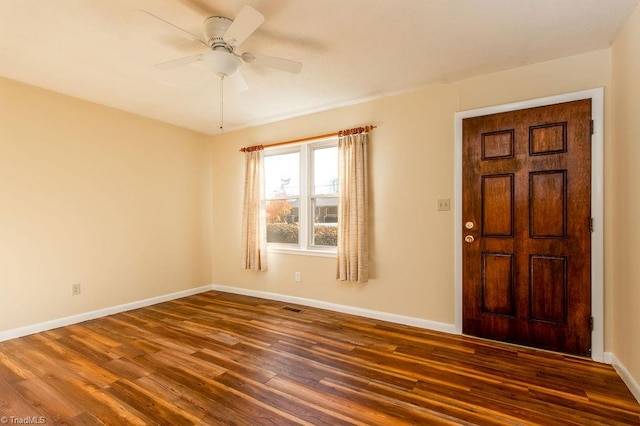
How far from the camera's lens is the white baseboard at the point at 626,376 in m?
1.99

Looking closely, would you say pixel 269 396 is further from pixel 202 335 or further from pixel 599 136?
pixel 599 136

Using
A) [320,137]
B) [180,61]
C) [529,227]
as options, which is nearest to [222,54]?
[180,61]

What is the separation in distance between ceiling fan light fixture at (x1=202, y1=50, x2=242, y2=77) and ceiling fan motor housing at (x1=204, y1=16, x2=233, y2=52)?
0.05 meters

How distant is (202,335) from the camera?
3.08 meters

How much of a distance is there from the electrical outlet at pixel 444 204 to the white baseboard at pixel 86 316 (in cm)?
378

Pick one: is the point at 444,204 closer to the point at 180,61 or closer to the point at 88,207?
the point at 180,61

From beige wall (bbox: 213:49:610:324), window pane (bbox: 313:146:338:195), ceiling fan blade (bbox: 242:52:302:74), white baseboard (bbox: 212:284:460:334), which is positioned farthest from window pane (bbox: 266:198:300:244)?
ceiling fan blade (bbox: 242:52:302:74)

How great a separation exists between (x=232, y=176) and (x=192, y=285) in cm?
181

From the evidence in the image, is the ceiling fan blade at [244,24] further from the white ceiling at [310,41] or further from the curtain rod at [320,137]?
the curtain rod at [320,137]

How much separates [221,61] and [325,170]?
2.04m

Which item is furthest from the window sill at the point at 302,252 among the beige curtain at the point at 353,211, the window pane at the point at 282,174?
the window pane at the point at 282,174

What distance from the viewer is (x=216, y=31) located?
215 cm

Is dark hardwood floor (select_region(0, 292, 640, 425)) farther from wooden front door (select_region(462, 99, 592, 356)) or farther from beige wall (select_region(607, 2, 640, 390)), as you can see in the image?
beige wall (select_region(607, 2, 640, 390))

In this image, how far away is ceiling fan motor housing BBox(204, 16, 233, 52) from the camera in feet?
6.85
